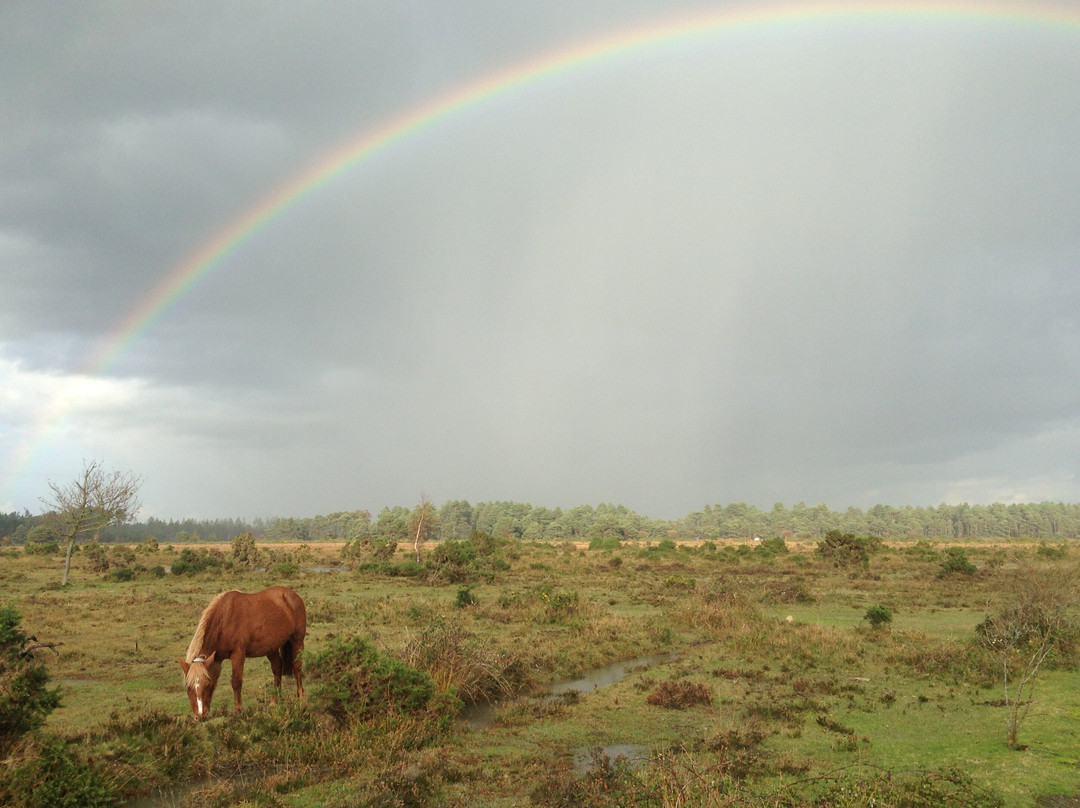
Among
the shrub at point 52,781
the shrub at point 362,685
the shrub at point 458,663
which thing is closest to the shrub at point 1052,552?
the shrub at point 458,663

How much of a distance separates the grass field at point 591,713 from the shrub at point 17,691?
93cm

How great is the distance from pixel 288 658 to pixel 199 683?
316 cm

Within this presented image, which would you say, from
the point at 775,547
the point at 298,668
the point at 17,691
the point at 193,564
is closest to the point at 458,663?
the point at 298,668

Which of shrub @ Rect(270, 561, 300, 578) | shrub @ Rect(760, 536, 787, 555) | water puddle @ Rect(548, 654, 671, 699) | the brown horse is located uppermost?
the brown horse

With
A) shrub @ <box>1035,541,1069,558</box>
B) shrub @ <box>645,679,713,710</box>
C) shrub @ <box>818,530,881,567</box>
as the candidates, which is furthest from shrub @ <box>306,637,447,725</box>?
shrub @ <box>1035,541,1069,558</box>

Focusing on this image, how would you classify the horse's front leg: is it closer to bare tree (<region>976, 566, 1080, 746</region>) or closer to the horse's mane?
the horse's mane

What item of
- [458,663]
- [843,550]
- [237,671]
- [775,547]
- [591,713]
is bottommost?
[775,547]

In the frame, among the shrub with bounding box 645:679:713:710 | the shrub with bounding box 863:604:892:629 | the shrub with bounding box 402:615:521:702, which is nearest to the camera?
the shrub with bounding box 402:615:521:702

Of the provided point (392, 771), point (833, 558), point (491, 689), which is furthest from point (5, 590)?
point (833, 558)

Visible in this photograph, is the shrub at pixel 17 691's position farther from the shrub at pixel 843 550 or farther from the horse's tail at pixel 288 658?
the shrub at pixel 843 550

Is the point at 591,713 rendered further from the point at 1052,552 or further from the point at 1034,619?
the point at 1052,552

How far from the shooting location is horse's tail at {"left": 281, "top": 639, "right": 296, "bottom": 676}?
15016 mm

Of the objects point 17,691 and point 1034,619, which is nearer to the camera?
point 17,691

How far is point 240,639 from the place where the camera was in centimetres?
1341
